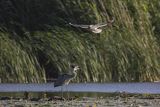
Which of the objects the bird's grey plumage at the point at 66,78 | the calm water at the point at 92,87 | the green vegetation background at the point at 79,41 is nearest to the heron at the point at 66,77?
the bird's grey plumage at the point at 66,78

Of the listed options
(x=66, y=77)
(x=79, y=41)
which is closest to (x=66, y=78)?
(x=66, y=77)

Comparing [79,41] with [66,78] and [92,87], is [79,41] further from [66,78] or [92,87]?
[66,78]

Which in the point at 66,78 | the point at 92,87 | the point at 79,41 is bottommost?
the point at 92,87

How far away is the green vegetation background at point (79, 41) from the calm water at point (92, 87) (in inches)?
13.0

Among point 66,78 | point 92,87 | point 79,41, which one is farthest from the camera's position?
point 79,41

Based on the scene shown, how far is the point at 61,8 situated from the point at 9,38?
188 centimetres

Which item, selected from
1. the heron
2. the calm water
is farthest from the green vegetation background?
the heron

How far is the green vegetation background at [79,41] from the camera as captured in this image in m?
19.5

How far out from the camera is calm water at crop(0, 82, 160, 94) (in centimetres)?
1834

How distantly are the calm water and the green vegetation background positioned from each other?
331 mm

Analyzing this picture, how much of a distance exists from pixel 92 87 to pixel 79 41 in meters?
1.72

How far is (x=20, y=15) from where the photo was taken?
2155 cm

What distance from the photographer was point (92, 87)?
1866 cm

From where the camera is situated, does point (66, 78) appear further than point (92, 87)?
No
